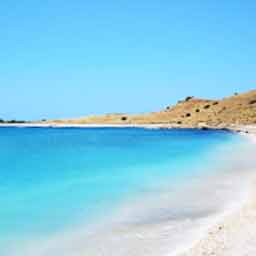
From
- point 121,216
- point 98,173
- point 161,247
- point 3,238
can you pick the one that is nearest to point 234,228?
point 161,247

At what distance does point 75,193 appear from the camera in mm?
20484

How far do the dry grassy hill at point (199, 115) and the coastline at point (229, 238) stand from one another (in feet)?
318

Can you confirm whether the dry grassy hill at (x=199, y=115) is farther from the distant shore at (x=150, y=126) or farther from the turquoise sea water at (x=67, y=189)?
the turquoise sea water at (x=67, y=189)

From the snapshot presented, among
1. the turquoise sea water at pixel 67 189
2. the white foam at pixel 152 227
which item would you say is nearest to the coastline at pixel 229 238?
the white foam at pixel 152 227

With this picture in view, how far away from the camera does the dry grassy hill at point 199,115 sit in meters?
119

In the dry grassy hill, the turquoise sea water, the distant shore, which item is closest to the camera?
the turquoise sea water

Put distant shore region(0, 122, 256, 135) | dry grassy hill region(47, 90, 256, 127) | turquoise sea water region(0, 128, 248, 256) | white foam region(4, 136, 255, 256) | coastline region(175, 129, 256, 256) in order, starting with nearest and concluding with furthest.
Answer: coastline region(175, 129, 256, 256) → white foam region(4, 136, 255, 256) → turquoise sea water region(0, 128, 248, 256) → distant shore region(0, 122, 256, 135) → dry grassy hill region(47, 90, 256, 127)

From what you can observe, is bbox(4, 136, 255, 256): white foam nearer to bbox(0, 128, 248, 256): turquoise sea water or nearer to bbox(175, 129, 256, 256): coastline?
bbox(175, 129, 256, 256): coastline

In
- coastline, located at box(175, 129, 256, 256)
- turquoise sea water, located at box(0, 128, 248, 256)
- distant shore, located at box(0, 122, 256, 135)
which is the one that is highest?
distant shore, located at box(0, 122, 256, 135)

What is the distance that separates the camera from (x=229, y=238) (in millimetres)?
10648

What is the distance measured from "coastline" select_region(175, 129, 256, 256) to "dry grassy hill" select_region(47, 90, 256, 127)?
9701cm

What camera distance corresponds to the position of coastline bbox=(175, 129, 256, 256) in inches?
380

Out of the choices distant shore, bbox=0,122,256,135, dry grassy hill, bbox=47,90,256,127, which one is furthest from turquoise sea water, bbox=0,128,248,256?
dry grassy hill, bbox=47,90,256,127

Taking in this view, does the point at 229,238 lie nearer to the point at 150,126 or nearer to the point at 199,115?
the point at 150,126
